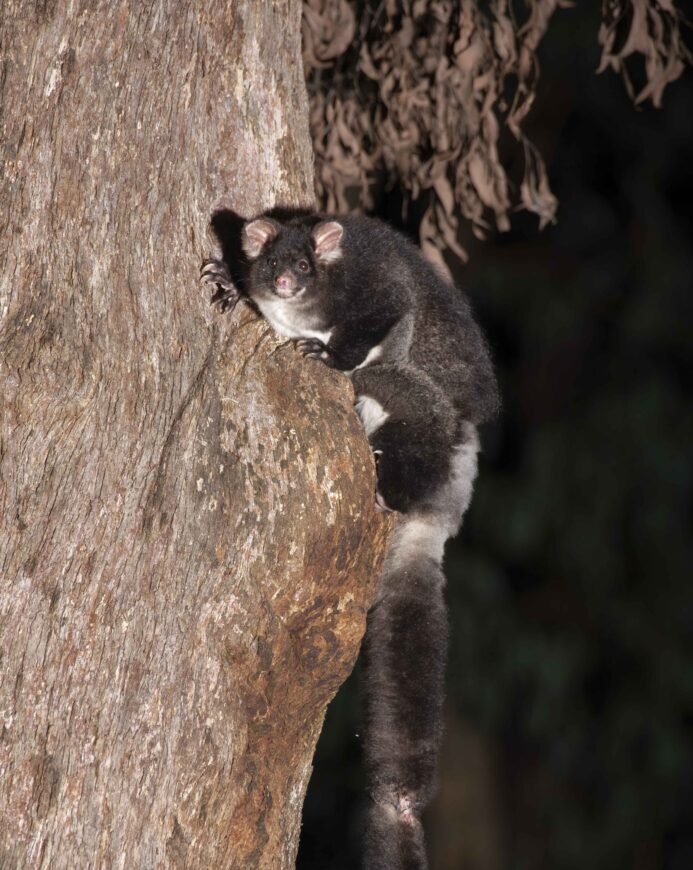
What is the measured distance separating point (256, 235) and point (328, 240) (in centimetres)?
30

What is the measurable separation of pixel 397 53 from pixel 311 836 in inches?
193

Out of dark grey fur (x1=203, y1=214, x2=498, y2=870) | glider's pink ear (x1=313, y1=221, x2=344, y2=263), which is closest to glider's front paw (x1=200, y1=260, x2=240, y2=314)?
dark grey fur (x1=203, y1=214, x2=498, y2=870)

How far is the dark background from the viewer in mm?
6527

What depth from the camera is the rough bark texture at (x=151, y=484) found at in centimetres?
266

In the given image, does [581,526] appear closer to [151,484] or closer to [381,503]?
[381,503]

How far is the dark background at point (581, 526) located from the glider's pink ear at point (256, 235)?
3.09 m

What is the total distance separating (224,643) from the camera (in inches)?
113

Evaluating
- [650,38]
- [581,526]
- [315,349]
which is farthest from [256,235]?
[581,526]

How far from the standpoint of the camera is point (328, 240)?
3.71m

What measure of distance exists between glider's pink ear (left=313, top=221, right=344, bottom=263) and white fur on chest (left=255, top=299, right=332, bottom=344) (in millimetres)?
217

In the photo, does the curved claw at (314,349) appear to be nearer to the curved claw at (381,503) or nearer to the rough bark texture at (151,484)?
the rough bark texture at (151,484)

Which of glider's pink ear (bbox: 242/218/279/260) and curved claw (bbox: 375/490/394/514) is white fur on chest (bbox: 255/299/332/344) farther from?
curved claw (bbox: 375/490/394/514)

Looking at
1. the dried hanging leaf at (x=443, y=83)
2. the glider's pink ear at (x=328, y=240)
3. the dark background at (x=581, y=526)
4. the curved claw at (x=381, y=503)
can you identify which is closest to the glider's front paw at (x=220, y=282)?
the glider's pink ear at (x=328, y=240)

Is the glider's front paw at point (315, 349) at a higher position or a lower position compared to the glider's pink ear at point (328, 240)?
lower
